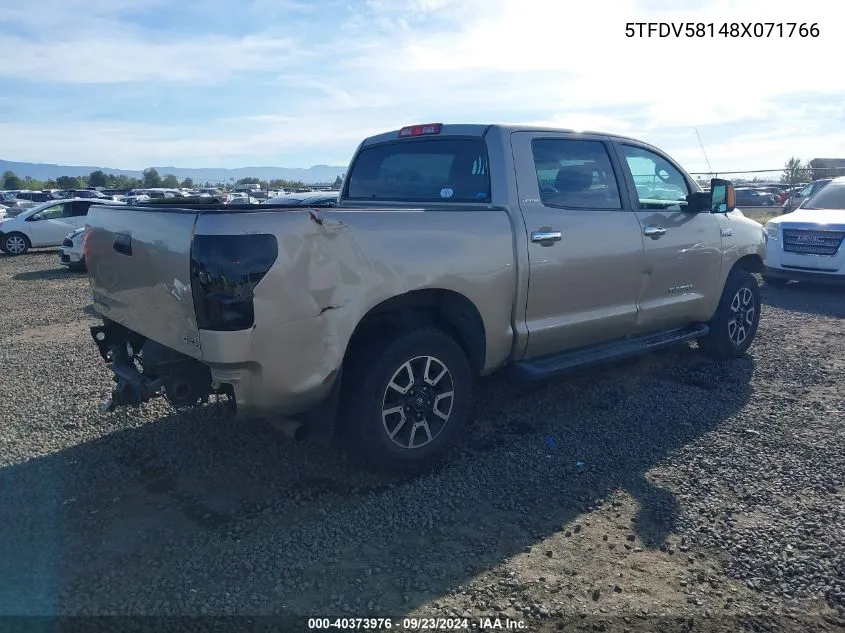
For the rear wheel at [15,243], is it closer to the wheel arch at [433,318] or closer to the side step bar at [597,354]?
the wheel arch at [433,318]

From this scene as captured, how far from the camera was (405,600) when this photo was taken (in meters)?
2.89

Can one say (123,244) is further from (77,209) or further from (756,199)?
(756,199)

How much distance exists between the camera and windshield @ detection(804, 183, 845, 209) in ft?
36.2

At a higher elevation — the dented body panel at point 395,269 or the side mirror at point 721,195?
the side mirror at point 721,195

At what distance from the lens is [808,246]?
10086 millimetres

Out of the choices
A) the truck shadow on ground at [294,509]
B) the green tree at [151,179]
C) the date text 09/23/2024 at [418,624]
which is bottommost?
the date text 09/23/2024 at [418,624]

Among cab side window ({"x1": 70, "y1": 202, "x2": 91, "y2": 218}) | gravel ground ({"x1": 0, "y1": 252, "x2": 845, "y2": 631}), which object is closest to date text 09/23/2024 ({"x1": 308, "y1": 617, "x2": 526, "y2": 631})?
gravel ground ({"x1": 0, "y1": 252, "x2": 845, "y2": 631})

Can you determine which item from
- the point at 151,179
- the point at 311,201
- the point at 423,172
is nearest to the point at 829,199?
the point at 311,201

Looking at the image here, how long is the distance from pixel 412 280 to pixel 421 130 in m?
1.69

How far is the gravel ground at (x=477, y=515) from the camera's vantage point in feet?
9.48

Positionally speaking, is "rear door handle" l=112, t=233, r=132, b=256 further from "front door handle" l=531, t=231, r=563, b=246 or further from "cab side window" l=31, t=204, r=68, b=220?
"cab side window" l=31, t=204, r=68, b=220

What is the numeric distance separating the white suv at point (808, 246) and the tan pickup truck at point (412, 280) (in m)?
5.08

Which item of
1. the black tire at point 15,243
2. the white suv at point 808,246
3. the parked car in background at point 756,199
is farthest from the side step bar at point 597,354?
the parked car in background at point 756,199

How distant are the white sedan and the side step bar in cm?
1640
